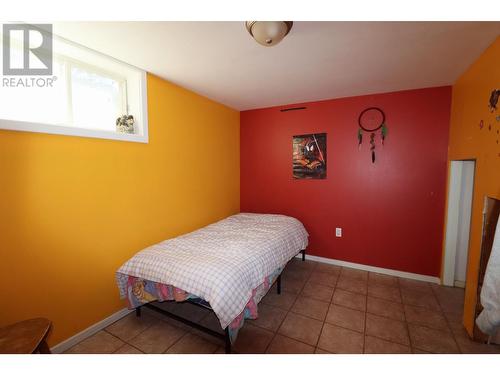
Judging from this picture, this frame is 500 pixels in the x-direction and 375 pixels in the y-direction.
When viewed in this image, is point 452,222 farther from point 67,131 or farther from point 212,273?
point 67,131

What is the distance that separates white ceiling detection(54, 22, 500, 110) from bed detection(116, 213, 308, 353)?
164 cm

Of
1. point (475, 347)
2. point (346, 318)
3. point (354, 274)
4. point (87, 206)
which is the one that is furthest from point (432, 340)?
point (87, 206)

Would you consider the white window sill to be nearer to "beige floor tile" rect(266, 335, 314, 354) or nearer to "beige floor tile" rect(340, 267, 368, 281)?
"beige floor tile" rect(266, 335, 314, 354)

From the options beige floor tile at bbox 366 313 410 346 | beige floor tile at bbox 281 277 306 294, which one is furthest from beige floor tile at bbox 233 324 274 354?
beige floor tile at bbox 366 313 410 346

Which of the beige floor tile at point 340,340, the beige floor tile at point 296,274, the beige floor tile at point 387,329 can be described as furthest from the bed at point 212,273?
the beige floor tile at point 387,329

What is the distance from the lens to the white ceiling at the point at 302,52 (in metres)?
1.45

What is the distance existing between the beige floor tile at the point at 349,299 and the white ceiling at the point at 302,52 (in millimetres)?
2301

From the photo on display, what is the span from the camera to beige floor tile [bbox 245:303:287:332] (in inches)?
75.4

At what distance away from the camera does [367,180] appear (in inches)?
112

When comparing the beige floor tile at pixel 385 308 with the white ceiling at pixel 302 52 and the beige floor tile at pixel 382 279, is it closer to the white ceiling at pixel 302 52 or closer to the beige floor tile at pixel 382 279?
the beige floor tile at pixel 382 279

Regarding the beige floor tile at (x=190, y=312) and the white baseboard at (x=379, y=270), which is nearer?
the beige floor tile at (x=190, y=312)

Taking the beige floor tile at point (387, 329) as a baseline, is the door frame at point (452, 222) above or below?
above

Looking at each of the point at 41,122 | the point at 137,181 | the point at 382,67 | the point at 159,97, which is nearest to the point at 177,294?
the point at 137,181
